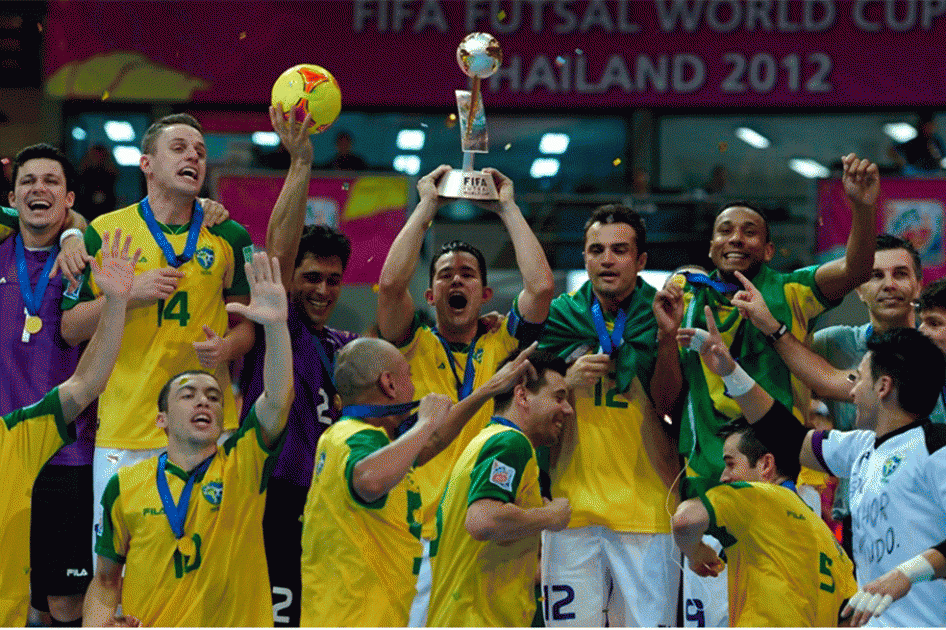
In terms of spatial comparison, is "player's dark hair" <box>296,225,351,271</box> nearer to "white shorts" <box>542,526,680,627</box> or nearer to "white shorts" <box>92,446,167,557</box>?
"white shorts" <box>92,446,167,557</box>

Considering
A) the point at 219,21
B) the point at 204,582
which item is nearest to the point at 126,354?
the point at 204,582

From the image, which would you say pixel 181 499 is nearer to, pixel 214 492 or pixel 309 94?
pixel 214 492

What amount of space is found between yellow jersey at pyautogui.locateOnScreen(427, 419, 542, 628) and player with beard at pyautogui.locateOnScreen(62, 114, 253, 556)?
1.34 meters

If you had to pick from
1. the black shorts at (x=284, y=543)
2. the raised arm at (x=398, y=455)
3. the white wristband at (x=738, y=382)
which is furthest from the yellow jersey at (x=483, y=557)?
the black shorts at (x=284, y=543)

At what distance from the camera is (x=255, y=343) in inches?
271

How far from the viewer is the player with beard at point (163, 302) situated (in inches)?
252

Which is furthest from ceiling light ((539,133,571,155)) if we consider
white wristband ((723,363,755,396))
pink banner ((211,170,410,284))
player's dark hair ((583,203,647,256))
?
white wristband ((723,363,755,396))

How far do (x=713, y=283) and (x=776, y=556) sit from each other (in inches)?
64.9

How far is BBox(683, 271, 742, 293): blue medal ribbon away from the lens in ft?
22.5

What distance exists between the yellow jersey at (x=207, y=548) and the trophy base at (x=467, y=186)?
154cm

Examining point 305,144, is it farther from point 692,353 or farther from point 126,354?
point 692,353

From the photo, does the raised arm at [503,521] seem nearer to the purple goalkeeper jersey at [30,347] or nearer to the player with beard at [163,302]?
the player with beard at [163,302]

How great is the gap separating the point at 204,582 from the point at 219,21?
9.64 meters

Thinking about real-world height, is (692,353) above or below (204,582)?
above
